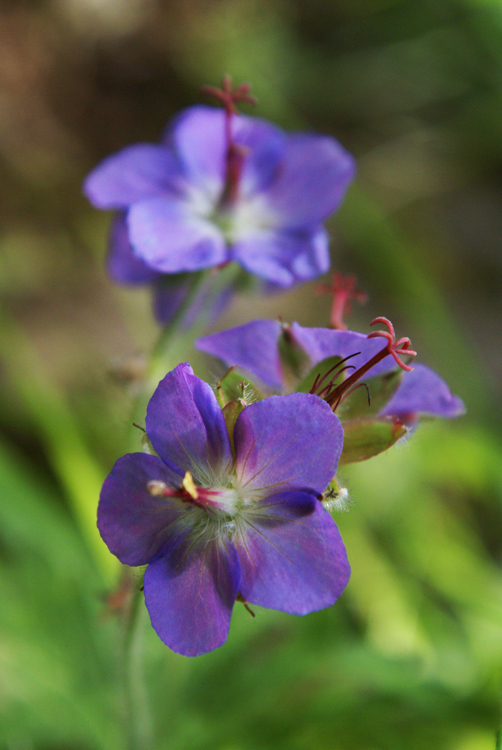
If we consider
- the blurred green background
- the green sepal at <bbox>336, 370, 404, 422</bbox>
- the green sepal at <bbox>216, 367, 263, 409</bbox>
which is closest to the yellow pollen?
the green sepal at <bbox>216, 367, 263, 409</bbox>

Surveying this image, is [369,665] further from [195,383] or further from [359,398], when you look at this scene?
[195,383]

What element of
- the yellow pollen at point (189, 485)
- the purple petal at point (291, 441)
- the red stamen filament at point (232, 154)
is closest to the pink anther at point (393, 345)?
the purple petal at point (291, 441)

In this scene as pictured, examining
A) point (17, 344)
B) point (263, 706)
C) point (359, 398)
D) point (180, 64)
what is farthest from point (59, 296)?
point (359, 398)

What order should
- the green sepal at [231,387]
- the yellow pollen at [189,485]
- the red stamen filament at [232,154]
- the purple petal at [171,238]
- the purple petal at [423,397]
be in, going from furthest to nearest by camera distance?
the red stamen filament at [232,154]
the purple petal at [171,238]
the purple petal at [423,397]
the green sepal at [231,387]
the yellow pollen at [189,485]

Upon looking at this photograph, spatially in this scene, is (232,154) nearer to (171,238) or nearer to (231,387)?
(171,238)

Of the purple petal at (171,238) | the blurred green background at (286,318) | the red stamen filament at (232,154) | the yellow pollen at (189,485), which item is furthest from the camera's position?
the blurred green background at (286,318)

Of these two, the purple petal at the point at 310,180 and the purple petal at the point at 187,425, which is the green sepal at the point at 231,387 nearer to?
the purple petal at the point at 187,425
